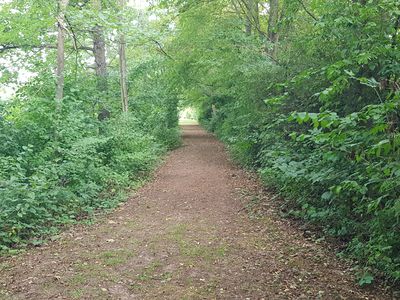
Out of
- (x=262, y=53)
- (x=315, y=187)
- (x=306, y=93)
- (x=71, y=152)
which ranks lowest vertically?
(x=315, y=187)

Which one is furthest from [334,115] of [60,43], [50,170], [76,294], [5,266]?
[60,43]

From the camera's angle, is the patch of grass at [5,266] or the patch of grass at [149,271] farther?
the patch of grass at [5,266]

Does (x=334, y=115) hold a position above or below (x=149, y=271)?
above

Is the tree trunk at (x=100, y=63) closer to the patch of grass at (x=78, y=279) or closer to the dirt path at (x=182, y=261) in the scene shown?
the dirt path at (x=182, y=261)

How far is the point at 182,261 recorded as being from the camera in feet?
16.0

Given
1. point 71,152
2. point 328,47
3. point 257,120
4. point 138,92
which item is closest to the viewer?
point 328,47

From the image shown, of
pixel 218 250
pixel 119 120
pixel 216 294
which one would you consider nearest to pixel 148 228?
pixel 218 250

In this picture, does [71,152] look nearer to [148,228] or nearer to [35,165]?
[35,165]

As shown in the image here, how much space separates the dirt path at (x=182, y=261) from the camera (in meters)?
4.08

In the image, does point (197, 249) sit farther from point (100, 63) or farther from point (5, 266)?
Answer: point (100, 63)


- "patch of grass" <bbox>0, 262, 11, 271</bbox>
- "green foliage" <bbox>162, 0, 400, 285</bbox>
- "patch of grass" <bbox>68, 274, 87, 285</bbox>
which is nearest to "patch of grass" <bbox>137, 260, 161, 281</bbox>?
"patch of grass" <bbox>68, 274, 87, 285</bbox>

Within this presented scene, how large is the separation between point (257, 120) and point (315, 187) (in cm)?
530

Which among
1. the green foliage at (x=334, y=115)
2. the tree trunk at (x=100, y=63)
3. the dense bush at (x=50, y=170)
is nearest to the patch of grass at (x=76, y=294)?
the dense bush at (x=50, y=170)

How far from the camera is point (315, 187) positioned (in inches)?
256
